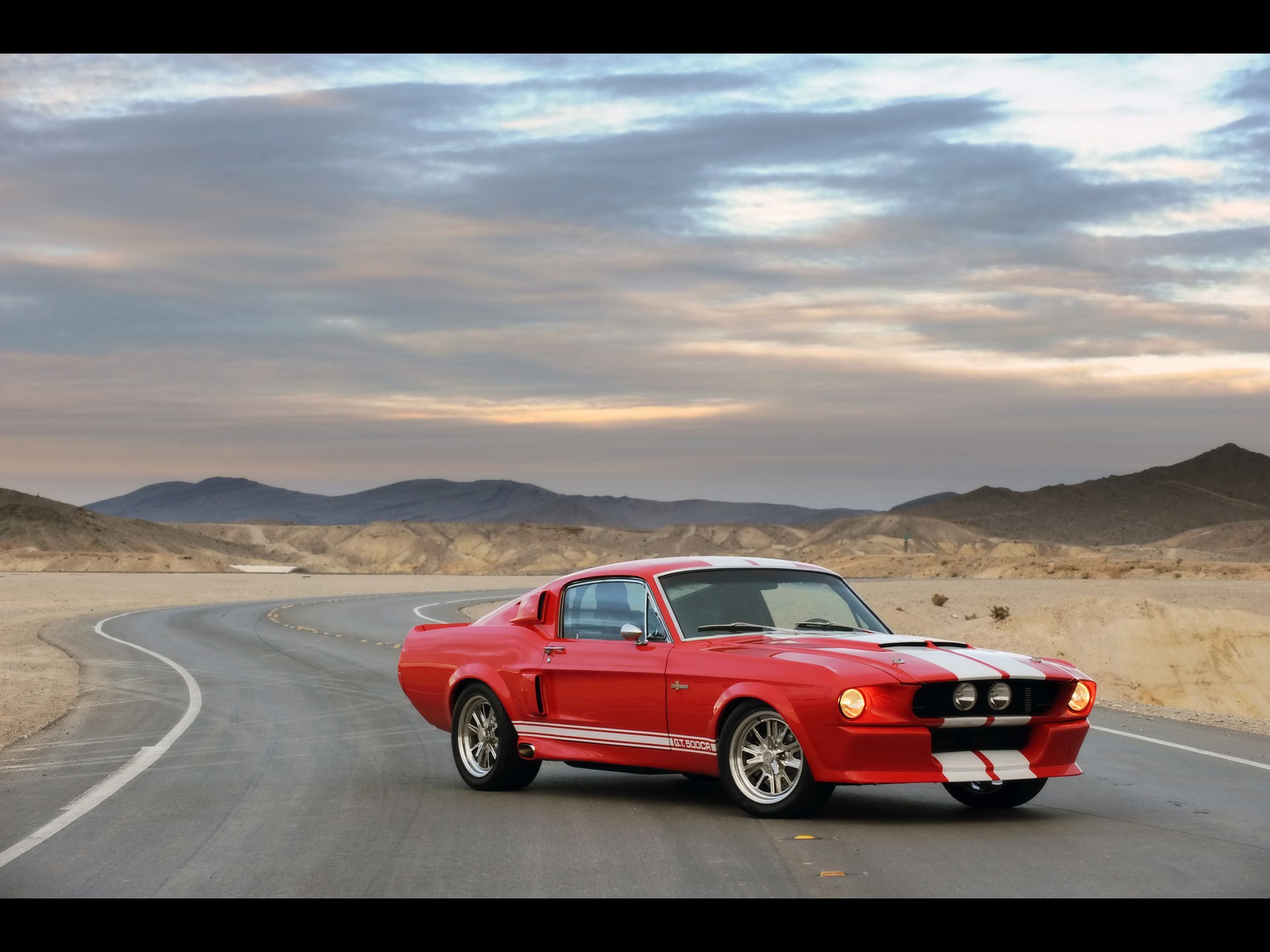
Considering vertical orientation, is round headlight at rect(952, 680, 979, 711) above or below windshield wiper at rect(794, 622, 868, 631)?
below

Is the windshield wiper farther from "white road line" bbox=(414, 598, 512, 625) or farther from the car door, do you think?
"white road line" bbox=(414, 598, 512, 625)

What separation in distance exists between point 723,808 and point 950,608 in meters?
41.4

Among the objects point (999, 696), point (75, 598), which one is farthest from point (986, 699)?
point (75, 598)

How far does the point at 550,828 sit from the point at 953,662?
Result: 2.52m

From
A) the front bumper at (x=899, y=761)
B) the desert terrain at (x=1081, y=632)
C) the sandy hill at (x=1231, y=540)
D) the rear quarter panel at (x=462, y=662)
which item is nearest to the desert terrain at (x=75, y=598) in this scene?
the desert terrain at (x=1081, y=632)

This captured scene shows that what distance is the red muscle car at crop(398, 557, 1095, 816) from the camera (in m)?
8.87

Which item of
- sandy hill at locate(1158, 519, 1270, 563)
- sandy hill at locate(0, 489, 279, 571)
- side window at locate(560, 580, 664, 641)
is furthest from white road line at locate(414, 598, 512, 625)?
sandy hill at locate(1158, 519, 1270, 563)

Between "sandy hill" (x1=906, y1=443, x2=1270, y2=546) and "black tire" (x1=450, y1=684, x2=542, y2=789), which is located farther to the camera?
"sandy hill" (x1=906, y1=443, x2=1270, y2=546)

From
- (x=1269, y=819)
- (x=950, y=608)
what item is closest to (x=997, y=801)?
(x=1269, y=819)

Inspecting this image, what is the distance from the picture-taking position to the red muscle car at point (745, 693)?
8.87 meters

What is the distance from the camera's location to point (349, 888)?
24.2 ft

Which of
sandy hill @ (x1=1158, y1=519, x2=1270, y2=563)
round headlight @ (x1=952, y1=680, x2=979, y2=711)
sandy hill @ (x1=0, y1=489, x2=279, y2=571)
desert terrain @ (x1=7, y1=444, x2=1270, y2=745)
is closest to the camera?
round headlight @ (x1=952, y1=680, x2=979, y2=711)

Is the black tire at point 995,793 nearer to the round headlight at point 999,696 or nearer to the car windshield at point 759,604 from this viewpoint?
Result: the round headlight at point 999,696
